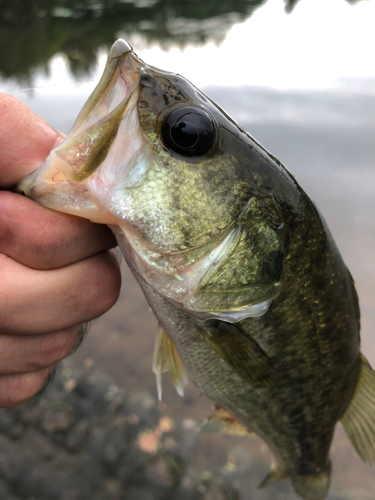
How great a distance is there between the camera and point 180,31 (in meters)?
12.9

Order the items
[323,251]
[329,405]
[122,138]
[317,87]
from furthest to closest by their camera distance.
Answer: [317,87], [329,405], [323,251], [122,138]

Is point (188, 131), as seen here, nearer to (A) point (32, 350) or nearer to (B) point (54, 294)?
→ (B) point (54, 294)

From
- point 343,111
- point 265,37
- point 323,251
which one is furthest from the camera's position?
point 265,37

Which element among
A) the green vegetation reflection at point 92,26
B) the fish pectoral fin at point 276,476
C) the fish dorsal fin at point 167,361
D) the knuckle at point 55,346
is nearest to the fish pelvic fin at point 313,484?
the fish pectoral fin at point 276,476

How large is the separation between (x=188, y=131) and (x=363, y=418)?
1.45 meters

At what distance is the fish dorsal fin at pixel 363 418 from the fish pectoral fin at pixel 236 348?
2.00ft

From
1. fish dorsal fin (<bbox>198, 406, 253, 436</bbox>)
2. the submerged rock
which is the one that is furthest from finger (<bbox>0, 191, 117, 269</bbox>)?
the submerged rock

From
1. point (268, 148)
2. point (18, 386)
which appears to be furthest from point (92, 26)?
point (18, 386)

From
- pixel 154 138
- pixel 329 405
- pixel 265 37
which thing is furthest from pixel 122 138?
pixel 265 37

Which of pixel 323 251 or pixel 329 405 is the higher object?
pixel 323 251

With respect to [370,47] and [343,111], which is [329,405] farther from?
[370,47]

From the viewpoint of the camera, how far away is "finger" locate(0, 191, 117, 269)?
2.82 ft

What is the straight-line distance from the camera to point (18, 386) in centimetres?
108

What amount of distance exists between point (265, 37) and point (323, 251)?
13489mm
